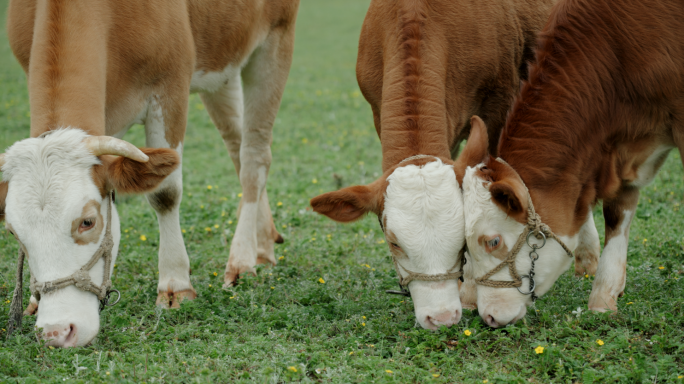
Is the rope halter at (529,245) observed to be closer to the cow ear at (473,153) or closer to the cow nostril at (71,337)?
the cow ear at (473,153)

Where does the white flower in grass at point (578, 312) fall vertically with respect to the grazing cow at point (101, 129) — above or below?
below

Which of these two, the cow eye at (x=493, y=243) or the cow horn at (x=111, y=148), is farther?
the cow eye at (x=493, y=243)

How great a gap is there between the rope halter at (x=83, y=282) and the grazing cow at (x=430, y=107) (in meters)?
1.34

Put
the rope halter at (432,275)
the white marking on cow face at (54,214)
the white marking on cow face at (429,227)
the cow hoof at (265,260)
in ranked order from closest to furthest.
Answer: the white marking on cow face at (54,214) < the white marking on cow face at (429,227) < the rope halter at (432,275) < the cow hoof at (265,260)

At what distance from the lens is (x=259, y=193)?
21.7 feet

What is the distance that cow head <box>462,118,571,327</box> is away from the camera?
421 centimetres

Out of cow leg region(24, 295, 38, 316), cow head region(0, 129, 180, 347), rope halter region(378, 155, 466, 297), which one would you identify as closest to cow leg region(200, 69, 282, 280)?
cow leg region(24, 295, 38, 316)

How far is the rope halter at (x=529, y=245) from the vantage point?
4.26 m

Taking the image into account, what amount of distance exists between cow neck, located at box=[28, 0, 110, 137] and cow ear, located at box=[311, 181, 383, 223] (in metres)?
1.52

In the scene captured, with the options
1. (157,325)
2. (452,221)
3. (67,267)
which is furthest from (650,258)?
(67,267)

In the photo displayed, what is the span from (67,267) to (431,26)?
2.97 metres

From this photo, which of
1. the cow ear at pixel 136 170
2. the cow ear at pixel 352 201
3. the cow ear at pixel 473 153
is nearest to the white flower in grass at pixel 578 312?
the cow ear at pixel 473 153

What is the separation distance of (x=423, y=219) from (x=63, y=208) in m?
2.15

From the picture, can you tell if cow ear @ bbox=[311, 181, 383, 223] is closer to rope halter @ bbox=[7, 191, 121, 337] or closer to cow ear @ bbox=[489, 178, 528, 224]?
cow ear @ bbox=[489, 178, 528, 224]
